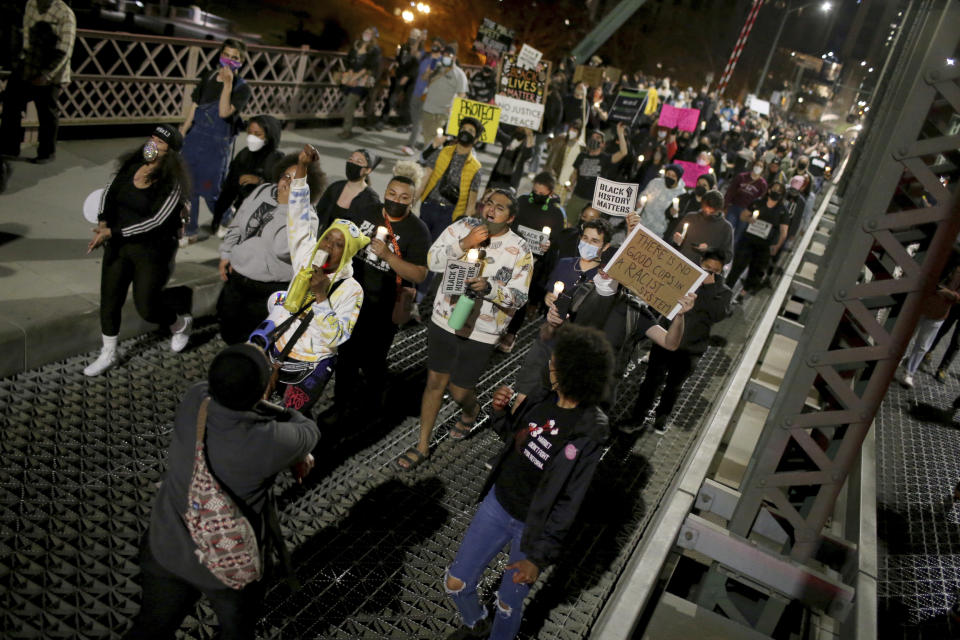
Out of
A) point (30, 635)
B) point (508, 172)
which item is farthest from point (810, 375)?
point (508, 172)

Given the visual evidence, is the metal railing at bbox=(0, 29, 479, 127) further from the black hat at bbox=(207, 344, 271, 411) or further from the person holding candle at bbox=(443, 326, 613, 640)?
the person holding candle at bbox=(443, 326, 613, 640)

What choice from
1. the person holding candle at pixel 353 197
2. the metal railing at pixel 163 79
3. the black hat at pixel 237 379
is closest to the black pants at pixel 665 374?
the person holding candle at pixel 353 197

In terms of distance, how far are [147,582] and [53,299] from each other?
3979 mm

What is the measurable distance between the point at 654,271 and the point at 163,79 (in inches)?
402

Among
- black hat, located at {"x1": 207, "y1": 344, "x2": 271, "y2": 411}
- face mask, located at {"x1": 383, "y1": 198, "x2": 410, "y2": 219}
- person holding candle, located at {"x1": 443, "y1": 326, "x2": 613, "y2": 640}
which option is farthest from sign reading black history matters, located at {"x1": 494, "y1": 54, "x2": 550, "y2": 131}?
black hat, located at {"x1": 207, "y1": 344, "x2": 271, "y2": 411}

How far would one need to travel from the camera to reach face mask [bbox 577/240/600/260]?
21.5 feet

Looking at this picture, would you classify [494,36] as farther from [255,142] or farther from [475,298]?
[475,298]

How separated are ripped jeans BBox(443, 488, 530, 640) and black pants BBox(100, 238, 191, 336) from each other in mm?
3351

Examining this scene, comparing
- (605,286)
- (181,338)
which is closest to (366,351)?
(181,338)

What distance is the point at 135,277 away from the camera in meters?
5.89

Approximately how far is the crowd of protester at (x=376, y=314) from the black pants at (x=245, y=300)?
1 cm

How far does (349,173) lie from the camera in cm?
621

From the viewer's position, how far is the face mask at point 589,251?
21.5 ft

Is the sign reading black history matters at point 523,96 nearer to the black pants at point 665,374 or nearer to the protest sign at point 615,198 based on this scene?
the protest sign at point 615,198
